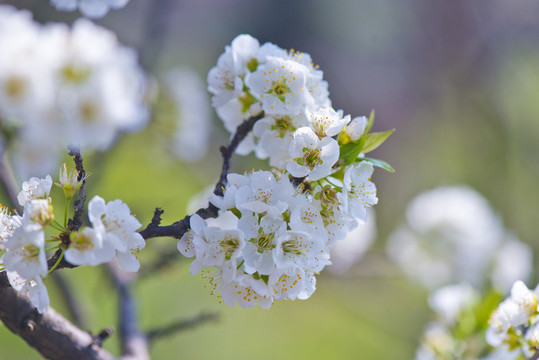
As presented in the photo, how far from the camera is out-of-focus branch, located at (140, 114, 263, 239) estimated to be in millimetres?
804

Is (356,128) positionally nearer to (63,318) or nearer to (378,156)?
(63,318)

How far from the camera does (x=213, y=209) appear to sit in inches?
32.1

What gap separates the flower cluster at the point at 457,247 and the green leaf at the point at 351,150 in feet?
5.61

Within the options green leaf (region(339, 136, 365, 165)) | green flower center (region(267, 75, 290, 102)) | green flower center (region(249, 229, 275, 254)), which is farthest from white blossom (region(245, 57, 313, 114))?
green flower center (region(249, 229, 275, 254))

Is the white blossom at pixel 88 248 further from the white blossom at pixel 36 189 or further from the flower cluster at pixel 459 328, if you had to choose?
the flower cluster at pixel 459 328

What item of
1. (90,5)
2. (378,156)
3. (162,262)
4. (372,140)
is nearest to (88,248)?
(372,140)

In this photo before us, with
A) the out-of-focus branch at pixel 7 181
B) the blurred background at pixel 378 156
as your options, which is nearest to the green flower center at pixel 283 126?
the out-of-focus branch at pixel 7 181

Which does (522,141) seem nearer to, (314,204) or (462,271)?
(462,271)

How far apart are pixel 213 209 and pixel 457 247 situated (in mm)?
1876

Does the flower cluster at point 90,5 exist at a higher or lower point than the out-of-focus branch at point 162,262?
higher

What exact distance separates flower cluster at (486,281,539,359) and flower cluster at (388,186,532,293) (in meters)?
1.38

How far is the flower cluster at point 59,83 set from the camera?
49.4 inches

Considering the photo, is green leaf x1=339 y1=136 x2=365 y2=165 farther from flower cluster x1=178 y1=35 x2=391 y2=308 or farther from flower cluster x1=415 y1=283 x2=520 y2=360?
flower cluster x1=415 y1=283 x2=520 y2=360

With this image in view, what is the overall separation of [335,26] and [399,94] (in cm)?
122
